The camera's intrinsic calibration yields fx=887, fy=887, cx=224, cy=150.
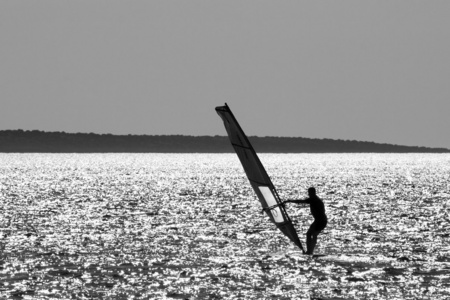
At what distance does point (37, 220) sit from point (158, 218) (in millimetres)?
6754

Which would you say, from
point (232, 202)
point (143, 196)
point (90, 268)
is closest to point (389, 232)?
point (90, 268)

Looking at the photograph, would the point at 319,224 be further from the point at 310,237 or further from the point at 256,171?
the point at 256,171

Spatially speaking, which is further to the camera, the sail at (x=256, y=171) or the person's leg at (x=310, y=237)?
the person's leg at (x=310, y=237)

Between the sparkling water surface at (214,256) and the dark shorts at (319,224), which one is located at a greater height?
the dark shorts at (319,224)

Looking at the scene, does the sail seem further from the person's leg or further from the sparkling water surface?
the sparkling water surface

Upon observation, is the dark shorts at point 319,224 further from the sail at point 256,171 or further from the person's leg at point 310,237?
the sail at point 256,171

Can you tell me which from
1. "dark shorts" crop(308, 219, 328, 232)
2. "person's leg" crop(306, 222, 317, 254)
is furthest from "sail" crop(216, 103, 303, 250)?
"dark shorts" crop(308, 219, 328, 232)

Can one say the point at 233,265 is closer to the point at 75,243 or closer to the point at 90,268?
the point at 90,268

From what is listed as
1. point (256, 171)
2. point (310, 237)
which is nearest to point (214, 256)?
point (310, 237)

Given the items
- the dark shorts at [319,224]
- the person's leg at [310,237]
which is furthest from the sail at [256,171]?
the dark shorts at [319,224]

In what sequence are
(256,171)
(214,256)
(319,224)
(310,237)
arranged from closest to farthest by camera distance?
(256,171)
(319,224)
(310,237)
(214,256)

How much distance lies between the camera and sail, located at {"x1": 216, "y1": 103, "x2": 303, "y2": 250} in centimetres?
2658

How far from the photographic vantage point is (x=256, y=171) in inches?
1073

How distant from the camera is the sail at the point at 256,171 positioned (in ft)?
87.2
